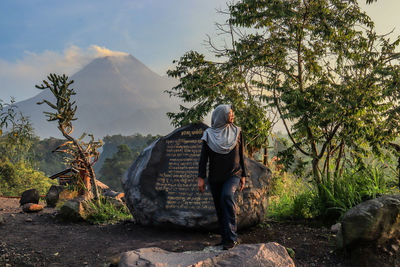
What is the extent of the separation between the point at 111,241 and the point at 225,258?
8.49ft

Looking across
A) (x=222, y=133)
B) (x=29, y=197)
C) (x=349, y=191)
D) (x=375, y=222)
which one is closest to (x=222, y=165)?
(x=222, y=133)

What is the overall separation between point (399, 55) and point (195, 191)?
15.8 ft

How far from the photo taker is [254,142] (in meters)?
7.82

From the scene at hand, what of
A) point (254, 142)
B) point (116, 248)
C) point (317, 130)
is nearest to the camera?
point (116, 248)

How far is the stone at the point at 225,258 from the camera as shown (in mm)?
2918

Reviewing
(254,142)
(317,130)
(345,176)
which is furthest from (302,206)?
(254,142)

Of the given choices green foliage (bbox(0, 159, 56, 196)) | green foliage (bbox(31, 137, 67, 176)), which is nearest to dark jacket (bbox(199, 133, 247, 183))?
green foliage (bbox(0, 159, 56, 196))

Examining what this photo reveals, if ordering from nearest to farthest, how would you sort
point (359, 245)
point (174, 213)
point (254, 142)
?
point (359, 245)
point (174, 213)
point (254, 142)

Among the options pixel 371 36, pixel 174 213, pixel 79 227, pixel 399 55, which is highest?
pixel 371 36

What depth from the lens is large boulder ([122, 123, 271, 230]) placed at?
5.21 m

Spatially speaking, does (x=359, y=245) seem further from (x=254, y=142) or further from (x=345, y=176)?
(x=254, y=142)

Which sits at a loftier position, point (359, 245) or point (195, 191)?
point (195, 191)

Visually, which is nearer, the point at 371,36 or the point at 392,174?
the point at 392,174

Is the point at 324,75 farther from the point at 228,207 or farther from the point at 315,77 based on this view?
the point at 228,207
